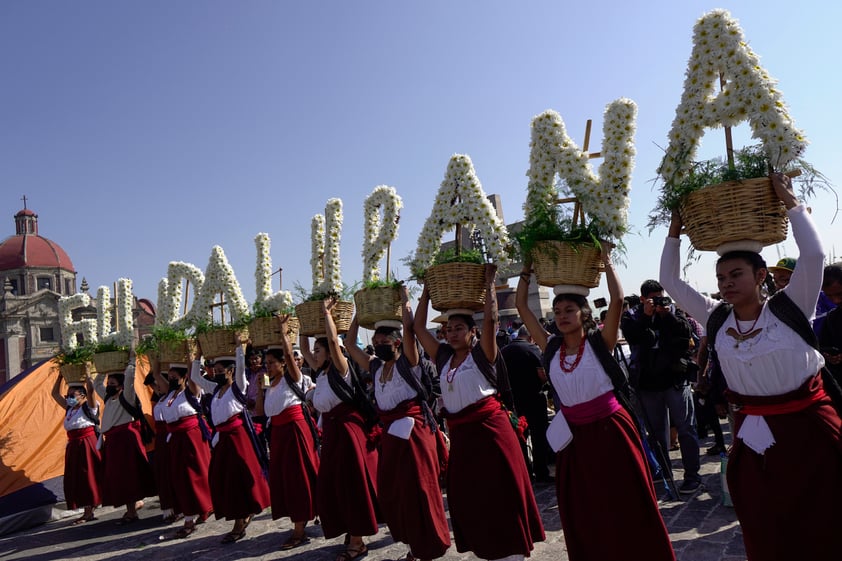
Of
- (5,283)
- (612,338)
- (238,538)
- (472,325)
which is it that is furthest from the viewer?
(5,283)

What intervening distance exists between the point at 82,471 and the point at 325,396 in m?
6.00

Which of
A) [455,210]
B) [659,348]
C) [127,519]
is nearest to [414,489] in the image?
[455,210]

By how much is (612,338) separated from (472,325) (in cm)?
134

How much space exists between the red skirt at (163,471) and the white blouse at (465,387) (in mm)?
5404

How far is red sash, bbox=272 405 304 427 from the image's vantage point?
7188 millimetres

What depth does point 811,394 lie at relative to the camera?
315 cm

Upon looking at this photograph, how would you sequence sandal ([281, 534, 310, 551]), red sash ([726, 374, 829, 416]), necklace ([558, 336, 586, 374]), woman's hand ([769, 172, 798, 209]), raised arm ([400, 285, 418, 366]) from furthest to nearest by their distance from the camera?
sandal ([281, 534, 310, 551]) → raised arm ([400, 285, 418, 366]) → necklace ([558, 336, 586, 374]) → woman's hand ([769, 172, 798, 209]) → red sash ([726, 374, 829, 416])

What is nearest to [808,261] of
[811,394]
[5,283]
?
[811,394]

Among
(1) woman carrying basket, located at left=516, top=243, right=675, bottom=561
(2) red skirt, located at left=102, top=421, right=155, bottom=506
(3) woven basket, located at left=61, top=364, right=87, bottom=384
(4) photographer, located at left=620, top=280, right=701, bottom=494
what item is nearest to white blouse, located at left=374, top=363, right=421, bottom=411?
(1) woman carrying basket, located at left=516, top=243, right=675, bottom=561

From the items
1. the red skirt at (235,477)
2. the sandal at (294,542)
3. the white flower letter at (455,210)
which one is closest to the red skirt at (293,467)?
the sandal at (294,542)

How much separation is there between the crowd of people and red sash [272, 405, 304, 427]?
0.9 inches

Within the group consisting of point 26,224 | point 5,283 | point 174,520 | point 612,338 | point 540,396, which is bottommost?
point 174,520

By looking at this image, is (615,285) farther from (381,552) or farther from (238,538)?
(238,538)

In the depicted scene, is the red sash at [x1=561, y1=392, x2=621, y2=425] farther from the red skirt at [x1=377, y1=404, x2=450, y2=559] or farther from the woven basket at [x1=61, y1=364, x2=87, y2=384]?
the woven basket at [x1=61, y1=364, x2=87, y2=384]
